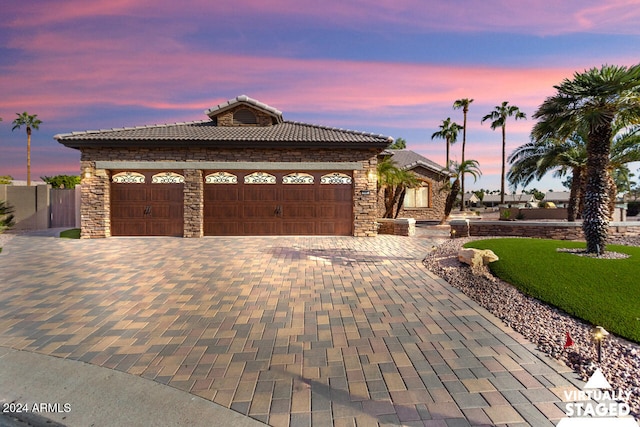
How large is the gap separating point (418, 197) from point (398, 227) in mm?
12656

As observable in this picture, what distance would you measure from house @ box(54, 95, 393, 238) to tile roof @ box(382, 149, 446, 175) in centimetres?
1237

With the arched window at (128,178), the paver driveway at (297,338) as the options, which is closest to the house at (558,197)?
the arched window at (128,178)

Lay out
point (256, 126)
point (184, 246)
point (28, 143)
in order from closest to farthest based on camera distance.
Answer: point (184, 246) < point (256, 126) < point (28, 143)

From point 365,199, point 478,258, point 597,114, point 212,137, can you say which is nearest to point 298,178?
point 365,199

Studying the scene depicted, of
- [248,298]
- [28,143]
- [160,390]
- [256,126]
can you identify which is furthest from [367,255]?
[28,143]

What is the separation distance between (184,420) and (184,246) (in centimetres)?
990

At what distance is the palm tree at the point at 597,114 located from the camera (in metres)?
8.45

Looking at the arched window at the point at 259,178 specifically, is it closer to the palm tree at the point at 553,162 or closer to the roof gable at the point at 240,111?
the roof gable at the point at 240,111

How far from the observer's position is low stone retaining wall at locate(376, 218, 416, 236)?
15.6 m

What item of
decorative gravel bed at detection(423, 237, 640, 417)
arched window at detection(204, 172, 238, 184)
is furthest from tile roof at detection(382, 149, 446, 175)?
decorative gravel bed at detection(423, 237, 640, 417)

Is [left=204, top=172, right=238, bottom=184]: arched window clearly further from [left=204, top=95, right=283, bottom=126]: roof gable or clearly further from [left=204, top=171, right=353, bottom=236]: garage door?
[left=204, top=95, right=283, bottom=126]: roof gable

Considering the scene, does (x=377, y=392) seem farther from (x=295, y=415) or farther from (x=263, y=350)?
(x=263, y=350)

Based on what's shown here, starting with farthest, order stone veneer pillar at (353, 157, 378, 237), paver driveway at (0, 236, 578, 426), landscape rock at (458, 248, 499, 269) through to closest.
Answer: stone veneer pillar at (353, 157, 378, 237), landscape rock at (458, 248, 499, 269), paver driveway at (0, 236, 578, 426)

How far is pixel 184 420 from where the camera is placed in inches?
110
